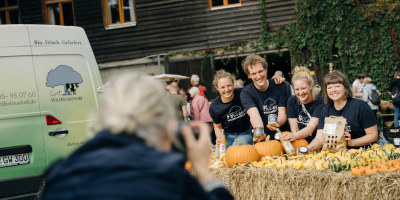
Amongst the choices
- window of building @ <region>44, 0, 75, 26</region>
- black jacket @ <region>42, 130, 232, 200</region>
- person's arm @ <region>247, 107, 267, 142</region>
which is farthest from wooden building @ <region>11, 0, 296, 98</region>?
black jacket @ <region>42, 130, 232, 200</region>

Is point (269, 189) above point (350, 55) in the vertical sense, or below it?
below

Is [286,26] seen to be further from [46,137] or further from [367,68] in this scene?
[46,137]

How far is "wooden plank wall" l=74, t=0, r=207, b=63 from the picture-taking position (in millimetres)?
11656

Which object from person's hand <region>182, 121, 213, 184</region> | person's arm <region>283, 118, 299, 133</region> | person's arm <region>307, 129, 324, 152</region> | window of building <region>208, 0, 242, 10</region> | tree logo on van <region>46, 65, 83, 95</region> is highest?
window of building <region>208, 0, 242, 10</region>

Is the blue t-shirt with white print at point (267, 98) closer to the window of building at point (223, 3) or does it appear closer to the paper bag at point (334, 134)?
the paper bag at point (334, 134)

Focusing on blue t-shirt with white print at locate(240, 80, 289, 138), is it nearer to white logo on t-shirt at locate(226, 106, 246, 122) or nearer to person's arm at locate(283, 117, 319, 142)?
white logo on t-shirt at locate(226, 106, 246, 122)

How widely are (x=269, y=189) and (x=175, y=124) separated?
2.25 meters

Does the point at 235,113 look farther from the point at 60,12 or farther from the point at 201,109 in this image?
the point at 60,12

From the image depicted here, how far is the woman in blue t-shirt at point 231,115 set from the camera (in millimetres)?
4184

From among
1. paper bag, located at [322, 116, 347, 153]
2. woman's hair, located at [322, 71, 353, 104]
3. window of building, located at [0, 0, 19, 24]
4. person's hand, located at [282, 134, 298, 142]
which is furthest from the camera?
window of building, located at [0, 0, 19, 24]

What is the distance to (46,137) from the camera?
401cm

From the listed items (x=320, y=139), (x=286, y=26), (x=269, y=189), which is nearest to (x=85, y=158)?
(x=269, y=189)

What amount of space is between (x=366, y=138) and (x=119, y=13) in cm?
1082

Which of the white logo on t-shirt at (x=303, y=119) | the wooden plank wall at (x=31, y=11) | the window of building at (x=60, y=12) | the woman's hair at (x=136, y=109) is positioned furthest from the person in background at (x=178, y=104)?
the wooden plank wall at (x=31, y=11)
